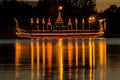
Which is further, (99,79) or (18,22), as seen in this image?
(18,22)

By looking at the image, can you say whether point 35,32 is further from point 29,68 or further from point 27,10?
point 29,68

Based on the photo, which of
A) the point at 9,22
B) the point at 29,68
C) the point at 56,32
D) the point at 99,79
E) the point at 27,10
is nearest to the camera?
the point at 99,79

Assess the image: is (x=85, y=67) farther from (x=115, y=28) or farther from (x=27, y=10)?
(x=27, y=10)

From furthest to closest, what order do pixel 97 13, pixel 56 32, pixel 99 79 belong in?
pixel 97 13 < pixel 56 32 < pixel 99 79

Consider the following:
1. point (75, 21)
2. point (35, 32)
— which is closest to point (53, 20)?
point (75, 21)

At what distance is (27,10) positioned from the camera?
477ft

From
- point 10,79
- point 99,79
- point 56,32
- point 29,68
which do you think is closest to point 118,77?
point 99,79

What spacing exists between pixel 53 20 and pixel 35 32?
26.4 m

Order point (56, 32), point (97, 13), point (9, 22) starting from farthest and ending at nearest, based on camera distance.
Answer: point (97, 13)
point (9, 22)
point (56, 32)

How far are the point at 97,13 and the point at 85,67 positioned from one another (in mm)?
129390

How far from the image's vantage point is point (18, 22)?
137m

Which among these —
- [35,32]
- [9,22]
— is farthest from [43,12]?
[35,32]

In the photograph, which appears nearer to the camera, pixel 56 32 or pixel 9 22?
pixel 56 32

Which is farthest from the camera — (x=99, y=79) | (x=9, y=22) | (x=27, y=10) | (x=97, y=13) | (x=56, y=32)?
(x=97, y=13)
